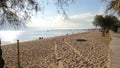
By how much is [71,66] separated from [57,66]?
1.09 metres

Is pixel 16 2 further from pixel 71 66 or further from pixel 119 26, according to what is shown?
pixel 119 26

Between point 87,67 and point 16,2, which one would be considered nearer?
point 16,2

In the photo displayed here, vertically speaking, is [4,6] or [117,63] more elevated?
[4,6]

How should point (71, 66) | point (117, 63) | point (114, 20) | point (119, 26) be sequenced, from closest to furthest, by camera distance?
point (117, 63), point (71, 66), point (114, 20), point (119, 26)

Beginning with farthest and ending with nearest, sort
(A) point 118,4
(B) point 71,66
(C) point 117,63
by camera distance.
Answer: (B) point 71,66, (A) point 118,4, (C) point 117,63

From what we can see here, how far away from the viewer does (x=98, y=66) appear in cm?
1426

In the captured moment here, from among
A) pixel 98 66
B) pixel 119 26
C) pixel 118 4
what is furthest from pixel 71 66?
pixel 119 26

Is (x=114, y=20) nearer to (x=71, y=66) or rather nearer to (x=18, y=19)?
(x=71, y=66)

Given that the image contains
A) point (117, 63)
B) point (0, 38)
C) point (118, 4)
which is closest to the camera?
point (0, 38)

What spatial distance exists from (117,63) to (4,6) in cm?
→ 814

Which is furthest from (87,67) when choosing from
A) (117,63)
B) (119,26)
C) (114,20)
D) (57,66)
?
(119,26)

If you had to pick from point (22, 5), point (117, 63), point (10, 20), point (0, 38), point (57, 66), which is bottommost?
point (57, 66)

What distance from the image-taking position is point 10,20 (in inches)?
176

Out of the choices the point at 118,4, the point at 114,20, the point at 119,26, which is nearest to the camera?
the point at 118,4
